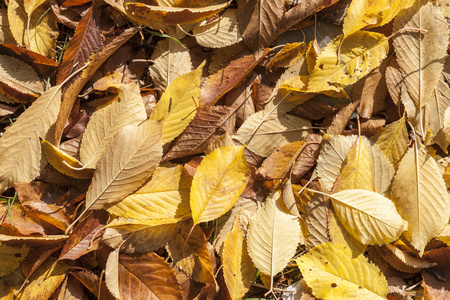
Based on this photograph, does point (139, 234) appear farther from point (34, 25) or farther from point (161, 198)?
point (34, 25)

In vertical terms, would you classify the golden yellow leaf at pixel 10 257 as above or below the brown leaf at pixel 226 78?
below

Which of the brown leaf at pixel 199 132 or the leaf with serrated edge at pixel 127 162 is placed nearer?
the leaf with serrated edge at pixel 127 162

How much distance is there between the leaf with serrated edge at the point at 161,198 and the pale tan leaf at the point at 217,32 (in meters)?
0.45

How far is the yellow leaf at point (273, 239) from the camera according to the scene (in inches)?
46.4

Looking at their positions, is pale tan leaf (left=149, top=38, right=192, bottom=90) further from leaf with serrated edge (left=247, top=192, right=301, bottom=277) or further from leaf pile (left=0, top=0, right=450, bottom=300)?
leaf with serrated edge (left=247, top=192, right=301, bottom=277)

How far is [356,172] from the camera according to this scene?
1.22 metres

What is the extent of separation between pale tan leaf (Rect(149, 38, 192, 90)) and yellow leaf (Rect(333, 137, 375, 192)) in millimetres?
632

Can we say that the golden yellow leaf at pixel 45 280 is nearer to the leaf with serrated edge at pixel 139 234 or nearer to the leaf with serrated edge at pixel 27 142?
the leaf with serrated edge at pixel 139 234

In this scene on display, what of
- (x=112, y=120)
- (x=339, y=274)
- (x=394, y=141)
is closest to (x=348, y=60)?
(x=394, y=141)

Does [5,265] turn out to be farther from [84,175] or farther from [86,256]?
[84,175]

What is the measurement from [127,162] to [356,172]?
2.46ft

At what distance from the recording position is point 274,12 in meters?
1.23

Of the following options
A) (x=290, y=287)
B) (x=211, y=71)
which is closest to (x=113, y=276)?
(x=290, y=287)

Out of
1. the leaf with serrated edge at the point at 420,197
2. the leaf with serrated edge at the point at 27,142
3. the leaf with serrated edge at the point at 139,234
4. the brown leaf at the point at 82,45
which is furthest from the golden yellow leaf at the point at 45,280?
the leaf with serrated edge at the point at 420,197
